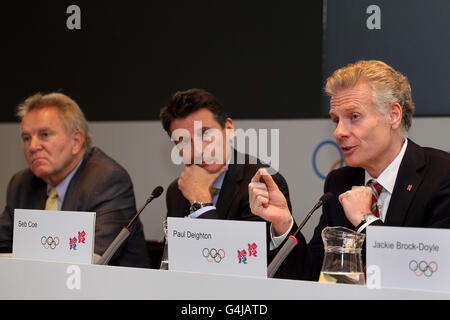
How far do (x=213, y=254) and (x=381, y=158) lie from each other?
2.54 feet

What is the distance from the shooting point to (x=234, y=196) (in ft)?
8.05

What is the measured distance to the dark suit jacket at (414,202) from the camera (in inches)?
73.8

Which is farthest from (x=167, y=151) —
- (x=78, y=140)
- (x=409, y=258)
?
(x=409, y=258)

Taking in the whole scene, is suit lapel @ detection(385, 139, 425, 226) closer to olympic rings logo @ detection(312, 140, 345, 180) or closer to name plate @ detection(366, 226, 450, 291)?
name plate @ detection(366, 226, 450, 291)

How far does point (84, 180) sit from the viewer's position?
271cm

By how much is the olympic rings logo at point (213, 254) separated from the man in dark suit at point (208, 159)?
76 cm

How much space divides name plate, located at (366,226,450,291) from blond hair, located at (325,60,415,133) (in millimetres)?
767

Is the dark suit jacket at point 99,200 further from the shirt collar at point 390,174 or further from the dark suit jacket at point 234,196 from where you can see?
the shirt collar at point 390,174

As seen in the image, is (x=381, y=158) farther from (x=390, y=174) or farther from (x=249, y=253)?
(x=249, y=253)

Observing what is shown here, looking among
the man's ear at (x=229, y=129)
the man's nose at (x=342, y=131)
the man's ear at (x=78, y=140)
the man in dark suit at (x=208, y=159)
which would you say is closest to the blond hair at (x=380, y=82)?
the man's nose at (x=342, y=131)

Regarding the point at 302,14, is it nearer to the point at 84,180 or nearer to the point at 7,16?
the point at 84,180

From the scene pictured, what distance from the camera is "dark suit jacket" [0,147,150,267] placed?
252cm

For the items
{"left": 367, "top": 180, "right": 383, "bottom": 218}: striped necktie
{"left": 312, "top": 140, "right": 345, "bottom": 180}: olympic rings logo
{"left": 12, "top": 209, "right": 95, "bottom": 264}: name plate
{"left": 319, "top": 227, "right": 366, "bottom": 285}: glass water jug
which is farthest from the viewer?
{"left": 312, "top": 140, "right": 345, "bottom": 180}: olympic rings logo

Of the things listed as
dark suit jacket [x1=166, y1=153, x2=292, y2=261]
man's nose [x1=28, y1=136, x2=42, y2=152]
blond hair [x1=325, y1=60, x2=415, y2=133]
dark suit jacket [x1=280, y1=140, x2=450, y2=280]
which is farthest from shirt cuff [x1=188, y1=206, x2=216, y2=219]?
man's nose [x1=28, y1=136, x2=42, y2=152]
